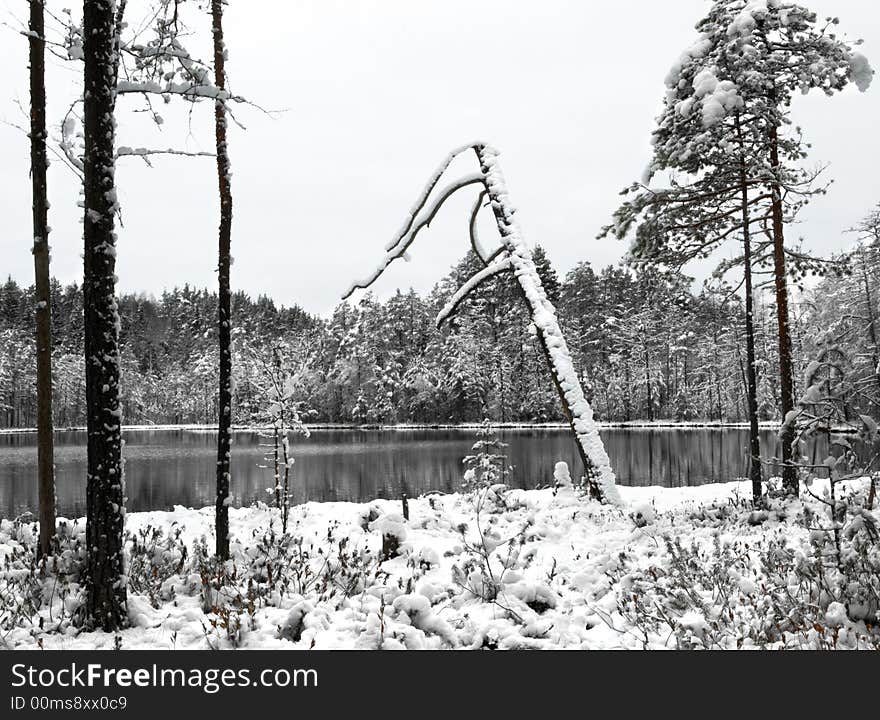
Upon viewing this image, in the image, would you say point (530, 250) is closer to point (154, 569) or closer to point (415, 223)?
point (415, 223)

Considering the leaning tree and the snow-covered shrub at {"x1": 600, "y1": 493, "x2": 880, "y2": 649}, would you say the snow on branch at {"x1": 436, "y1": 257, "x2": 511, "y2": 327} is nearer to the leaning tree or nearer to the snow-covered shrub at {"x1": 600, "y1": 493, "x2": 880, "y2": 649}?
the leaning tree

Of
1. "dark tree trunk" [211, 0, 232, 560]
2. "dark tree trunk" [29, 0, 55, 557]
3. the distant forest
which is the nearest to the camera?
"dark tree trunk" [29, 0, 55, 557]

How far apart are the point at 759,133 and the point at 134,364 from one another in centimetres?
8681

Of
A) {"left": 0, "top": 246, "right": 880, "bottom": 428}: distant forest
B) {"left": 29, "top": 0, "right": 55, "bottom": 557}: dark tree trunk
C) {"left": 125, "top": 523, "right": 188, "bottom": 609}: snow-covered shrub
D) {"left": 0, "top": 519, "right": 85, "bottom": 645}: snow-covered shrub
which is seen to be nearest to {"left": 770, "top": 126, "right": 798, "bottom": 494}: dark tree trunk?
{"left": 125, "top": 523, "right": 188, "bottom": 609}: snow-covered shrub

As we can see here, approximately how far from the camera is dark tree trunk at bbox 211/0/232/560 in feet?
29.1

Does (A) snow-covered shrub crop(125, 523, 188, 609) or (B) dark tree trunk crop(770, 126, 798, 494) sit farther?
(B) dark tree trunk crop(770, 126, 798, 494)

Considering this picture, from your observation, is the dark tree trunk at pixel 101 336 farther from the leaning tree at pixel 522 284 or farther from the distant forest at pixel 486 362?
the distant forest at pixel 486 362

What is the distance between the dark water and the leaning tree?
12.7 metres

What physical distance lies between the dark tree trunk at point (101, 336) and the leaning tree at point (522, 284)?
5.50 metres

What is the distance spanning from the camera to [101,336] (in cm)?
496

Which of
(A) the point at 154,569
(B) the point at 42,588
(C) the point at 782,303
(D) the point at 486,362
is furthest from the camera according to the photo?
(D) the point at 486,362

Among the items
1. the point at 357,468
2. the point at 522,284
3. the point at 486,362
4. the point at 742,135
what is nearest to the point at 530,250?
the point at 522,284

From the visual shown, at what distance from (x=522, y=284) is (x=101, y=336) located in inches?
275
